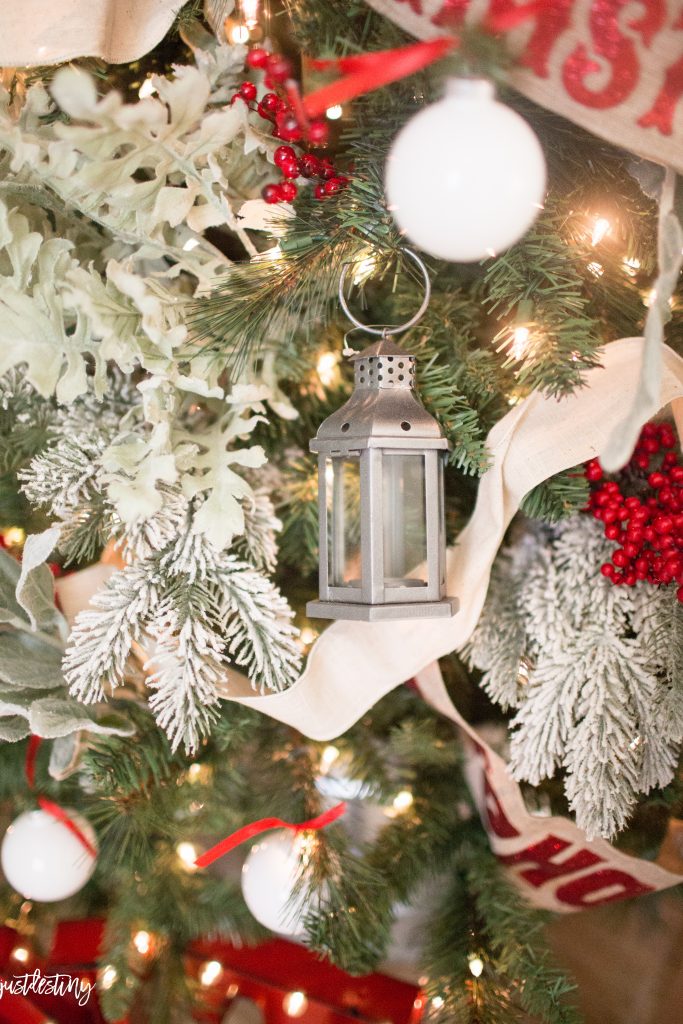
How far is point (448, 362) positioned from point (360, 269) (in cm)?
10

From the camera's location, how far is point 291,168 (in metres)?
0.53

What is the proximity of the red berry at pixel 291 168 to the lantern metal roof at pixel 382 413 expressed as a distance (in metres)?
0.13

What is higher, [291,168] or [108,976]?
[291,168]

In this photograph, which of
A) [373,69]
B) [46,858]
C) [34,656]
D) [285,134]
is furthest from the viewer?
[46,858]

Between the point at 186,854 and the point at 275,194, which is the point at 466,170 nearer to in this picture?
the point at 275,194

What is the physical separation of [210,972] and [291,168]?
85 centimetres

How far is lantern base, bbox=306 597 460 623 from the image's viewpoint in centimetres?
53

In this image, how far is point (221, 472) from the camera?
0.58 meters

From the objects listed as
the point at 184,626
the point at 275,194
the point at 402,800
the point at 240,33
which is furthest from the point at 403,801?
the point at 240,33

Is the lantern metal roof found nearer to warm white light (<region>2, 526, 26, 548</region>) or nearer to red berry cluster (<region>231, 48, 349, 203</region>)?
red berry cluster (<region>231, 48, 349, 203</region>)

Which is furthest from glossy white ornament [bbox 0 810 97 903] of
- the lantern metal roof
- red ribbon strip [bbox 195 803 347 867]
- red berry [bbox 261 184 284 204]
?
red berry [bbox 261 184 284 204]

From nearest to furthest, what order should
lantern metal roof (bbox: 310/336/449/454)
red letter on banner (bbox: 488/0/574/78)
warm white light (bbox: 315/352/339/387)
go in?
red letter on banner (bbox: 488/0/574/78) → lantern metal roof (bbox: 310/336/449/454) → warm white light (bbox: 315/352/339/387)

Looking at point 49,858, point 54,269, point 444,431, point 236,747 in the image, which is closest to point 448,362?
point 444,431

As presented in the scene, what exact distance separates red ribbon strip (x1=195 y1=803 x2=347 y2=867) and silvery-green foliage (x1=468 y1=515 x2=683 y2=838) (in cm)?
20
